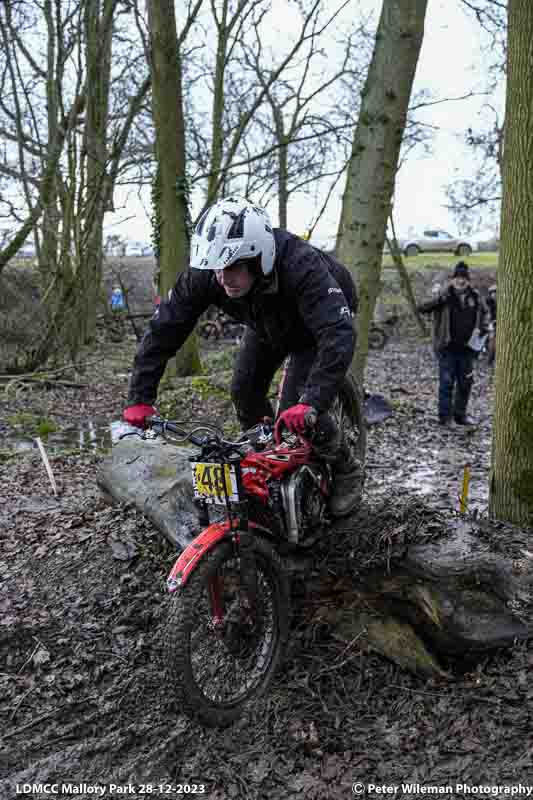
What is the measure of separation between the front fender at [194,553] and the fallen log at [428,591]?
933mm

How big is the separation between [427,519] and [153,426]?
1.75 meters

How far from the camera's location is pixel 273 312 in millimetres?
3975

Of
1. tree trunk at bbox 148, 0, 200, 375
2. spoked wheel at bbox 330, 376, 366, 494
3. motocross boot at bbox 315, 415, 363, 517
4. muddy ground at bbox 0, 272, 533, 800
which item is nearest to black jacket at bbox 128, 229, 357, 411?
motocross boot at bbox 315, 415, 363, 517

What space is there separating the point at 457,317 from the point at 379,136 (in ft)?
11.4

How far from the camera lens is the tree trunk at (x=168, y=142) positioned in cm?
1191

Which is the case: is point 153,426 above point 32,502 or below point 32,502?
above

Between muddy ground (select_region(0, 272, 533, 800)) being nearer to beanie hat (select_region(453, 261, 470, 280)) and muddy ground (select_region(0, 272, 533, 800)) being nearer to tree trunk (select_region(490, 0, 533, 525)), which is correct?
tree trunk (select_region(490, 0, 533, 525))

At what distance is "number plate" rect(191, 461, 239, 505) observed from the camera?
11.0 feet

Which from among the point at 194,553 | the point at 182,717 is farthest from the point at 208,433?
the point at 182,717

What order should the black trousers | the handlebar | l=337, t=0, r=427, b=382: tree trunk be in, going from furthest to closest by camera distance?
l=337, t=0, r=427, b=382: tree trunk → the black trousers → the handlebar

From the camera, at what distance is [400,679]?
12.1 feet

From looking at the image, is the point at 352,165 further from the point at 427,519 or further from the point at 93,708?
the point at 93,708

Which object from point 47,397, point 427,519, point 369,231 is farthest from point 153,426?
point 47,397

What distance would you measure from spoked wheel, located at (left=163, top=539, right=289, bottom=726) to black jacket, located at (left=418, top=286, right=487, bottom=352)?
721cm
